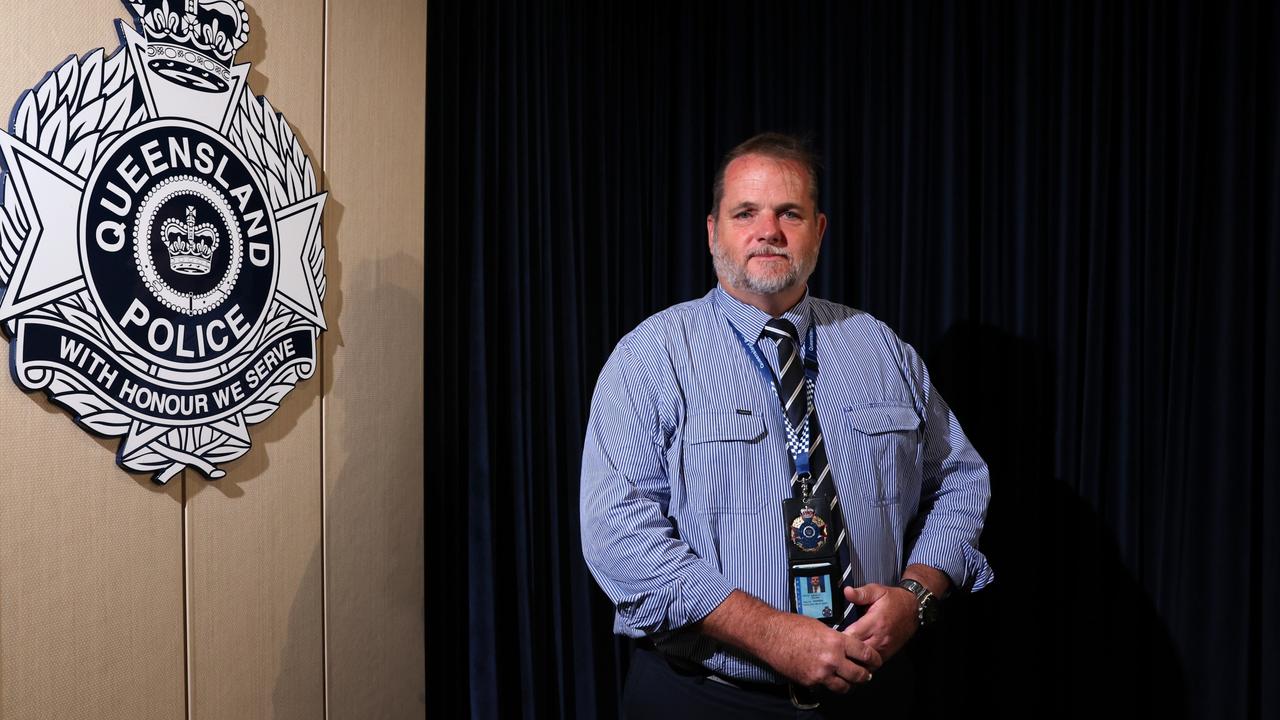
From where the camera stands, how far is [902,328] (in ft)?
7.84

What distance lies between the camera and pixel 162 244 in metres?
1.49

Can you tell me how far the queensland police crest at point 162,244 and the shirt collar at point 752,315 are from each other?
88 centimetres

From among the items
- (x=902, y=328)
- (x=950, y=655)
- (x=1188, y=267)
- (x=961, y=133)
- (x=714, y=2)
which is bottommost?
(x=950, y=655)

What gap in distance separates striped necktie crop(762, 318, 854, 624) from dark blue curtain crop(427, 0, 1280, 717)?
2.77ft

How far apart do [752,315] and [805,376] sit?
16cm

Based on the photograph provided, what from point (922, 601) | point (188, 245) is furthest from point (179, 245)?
point (922, 601)

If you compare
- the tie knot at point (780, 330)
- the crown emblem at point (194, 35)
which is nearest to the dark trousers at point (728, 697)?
the tie knot at point (780, 330)

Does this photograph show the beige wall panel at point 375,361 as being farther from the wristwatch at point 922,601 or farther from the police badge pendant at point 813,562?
the wristwatch at point 922,601

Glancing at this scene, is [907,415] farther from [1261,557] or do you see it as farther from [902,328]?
[1261,557]

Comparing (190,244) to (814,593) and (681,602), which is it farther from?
(814,593)

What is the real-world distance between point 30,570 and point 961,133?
2.36 m

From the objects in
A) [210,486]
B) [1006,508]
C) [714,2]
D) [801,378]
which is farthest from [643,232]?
[210,486]

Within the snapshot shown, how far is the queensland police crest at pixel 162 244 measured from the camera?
1.33m

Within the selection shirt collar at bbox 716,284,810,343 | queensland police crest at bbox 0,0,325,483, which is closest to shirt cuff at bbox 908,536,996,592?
shirt collar at bbox 716,284,810,343
